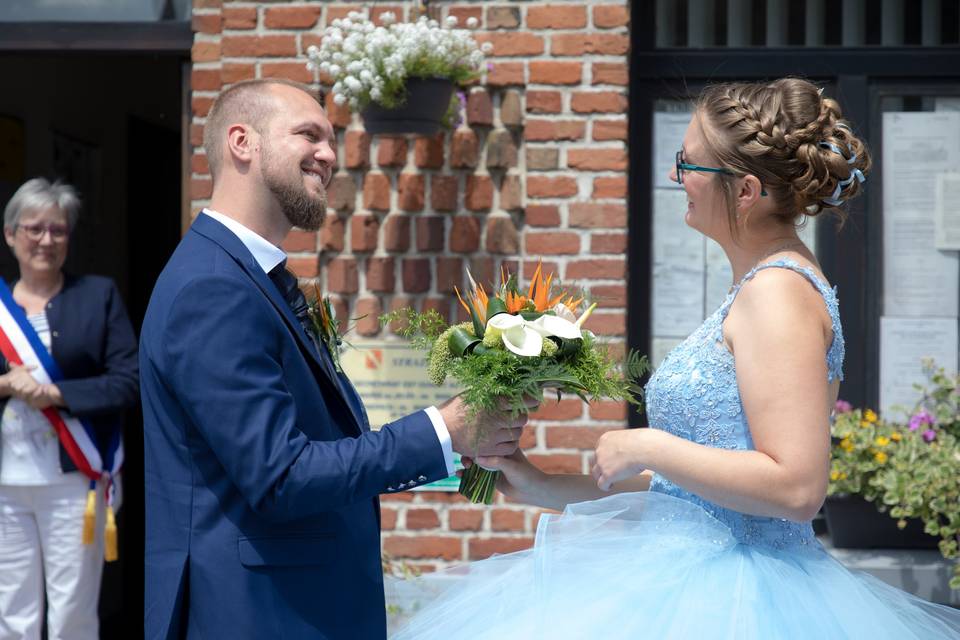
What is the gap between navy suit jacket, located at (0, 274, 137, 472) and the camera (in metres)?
Answer: 4.46

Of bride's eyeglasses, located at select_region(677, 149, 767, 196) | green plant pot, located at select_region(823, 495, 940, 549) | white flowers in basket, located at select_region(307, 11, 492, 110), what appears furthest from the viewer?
green plant pot, located at select_region(823, 495, 940, 549)

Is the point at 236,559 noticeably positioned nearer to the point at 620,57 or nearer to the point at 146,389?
the point at 146,389

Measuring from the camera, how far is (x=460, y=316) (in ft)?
14.4

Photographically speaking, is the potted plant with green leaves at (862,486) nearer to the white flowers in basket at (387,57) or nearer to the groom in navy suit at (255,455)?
the white flowers in basket at (387,57)

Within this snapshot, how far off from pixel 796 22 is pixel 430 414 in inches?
122

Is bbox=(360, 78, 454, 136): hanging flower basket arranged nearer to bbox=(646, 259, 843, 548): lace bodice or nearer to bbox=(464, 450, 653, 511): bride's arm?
bbox=(464, 450, 653, 511): bride's arm

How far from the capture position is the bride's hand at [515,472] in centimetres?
255

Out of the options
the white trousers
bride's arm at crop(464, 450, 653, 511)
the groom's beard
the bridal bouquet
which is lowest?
the white trousers

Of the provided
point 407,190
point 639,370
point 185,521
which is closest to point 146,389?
point 185,521

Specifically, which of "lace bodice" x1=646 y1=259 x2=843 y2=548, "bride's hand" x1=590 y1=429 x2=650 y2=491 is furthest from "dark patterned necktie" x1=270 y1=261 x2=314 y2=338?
"lace bodice" x1=646 y1=259 x2=843 y2=548

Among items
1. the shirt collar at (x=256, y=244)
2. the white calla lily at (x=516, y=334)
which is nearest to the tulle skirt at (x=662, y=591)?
the white calla lily at (x=516, y=334)

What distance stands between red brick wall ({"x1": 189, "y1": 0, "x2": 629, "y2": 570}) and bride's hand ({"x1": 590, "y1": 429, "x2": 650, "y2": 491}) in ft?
6.27

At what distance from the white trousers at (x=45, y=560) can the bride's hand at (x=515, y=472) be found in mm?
2434

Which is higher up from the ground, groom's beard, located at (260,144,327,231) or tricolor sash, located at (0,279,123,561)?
groom's beard, located at (260,144,327,231)
